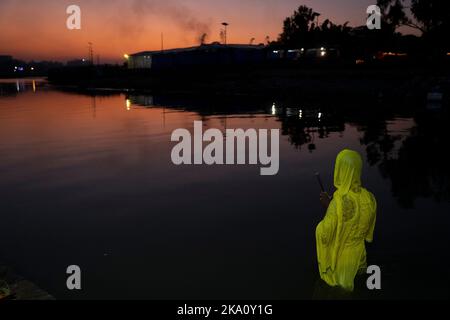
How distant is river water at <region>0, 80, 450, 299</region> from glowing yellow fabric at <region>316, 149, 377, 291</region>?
2.04 feet

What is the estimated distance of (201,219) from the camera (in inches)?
320

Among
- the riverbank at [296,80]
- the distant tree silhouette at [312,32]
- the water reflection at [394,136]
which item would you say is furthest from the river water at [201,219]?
the distant tree silhouette at [312,32]

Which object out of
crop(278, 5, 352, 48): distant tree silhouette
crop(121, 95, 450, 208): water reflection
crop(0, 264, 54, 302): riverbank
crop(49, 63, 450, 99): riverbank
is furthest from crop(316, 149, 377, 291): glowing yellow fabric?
crop(278, 5, 352, 48): distant tree silhouette

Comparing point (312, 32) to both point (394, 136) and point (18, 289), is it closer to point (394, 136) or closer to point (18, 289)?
point (394, 136)

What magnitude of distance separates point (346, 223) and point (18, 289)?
4.08 meters

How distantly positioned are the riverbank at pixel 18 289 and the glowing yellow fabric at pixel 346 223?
3.45 meters

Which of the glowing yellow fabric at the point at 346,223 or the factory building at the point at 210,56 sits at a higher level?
the factory building at the point at 210,56

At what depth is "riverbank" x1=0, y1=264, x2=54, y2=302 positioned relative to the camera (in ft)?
15.0

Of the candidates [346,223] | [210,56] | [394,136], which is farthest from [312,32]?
[346,223]

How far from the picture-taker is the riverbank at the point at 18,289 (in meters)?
4.59

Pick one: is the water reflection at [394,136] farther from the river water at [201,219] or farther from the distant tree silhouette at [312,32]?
the distant tree silhouette at [312,32]
